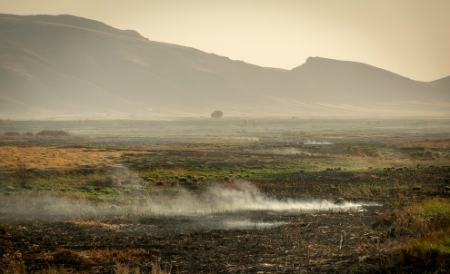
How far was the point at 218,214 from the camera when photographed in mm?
34219

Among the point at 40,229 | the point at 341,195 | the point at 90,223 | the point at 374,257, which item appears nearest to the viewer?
the point at 374,257

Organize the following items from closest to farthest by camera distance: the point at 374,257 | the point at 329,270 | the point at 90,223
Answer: the point at 329,270 → the point at 374,257 → the point at 90,223

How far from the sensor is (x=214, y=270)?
20.7 meters

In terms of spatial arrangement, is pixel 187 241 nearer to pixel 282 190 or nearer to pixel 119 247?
pixel 119 247

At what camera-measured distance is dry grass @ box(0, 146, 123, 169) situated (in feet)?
162

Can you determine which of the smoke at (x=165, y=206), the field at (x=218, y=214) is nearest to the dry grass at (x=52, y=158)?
the field at (x=218, y=214)

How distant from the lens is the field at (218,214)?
21.5 m

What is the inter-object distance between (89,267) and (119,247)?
3.37 m

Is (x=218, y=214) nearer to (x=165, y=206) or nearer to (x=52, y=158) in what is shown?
(x=165, y=206)

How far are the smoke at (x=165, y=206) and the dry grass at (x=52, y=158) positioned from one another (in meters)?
11.9

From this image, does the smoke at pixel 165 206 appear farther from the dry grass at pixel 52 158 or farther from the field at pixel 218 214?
the dry grass at pixel 52 158

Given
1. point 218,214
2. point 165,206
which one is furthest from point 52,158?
point 218,214

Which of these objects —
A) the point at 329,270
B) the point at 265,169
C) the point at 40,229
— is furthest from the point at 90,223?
the point at 265,169

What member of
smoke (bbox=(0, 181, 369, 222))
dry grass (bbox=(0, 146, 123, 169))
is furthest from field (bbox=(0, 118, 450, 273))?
dry grass (bbox=(0, 146, 123, 169))
